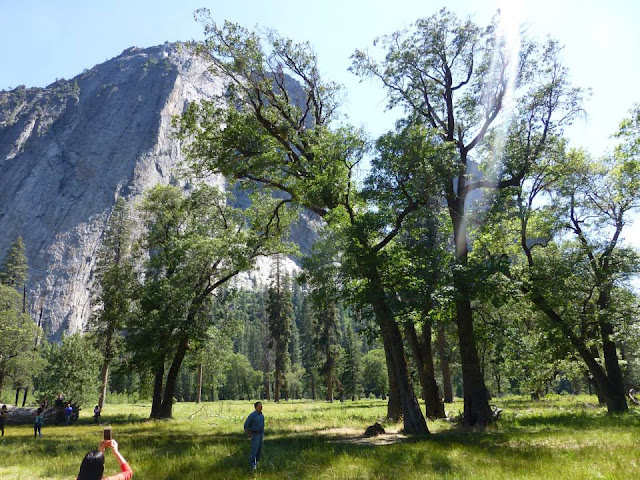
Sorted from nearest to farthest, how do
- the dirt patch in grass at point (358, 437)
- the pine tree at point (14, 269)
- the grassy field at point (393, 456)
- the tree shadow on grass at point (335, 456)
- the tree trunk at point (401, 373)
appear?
the grassy field at point (393, 456), the tree shadow on grass at point (335, 456), the dirt patch in grass at point (358, 437), the tree trunk at point (401, 373), the pine tree at point (14, 269)

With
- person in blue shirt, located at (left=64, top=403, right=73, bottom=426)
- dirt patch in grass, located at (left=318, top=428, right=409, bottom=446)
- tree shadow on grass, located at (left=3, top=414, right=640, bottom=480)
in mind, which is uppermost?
tree shadow on grass, located at (left=3, top=414, right=640, bottom=480)

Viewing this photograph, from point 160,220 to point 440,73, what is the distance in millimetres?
22323

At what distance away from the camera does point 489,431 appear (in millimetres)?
14852

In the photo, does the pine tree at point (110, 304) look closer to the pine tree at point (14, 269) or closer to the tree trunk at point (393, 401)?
the tree trunk at point (393, 401)

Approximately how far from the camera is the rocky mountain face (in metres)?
119

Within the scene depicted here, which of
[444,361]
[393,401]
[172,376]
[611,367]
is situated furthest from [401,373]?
[444,361]

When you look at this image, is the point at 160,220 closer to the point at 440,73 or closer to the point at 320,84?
the point at 320,84

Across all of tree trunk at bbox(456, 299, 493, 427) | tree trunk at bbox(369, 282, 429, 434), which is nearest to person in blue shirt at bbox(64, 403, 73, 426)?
tree trunk at bbox(369, 282, 429, 434)

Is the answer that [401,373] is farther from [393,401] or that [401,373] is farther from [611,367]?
[611,367]

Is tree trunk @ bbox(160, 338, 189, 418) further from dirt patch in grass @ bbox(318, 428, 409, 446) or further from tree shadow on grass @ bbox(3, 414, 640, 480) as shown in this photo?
dirt patch in grass @ bbox(318, 428, 409, 446)

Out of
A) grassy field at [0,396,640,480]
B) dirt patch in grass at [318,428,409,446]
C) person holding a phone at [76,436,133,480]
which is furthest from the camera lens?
dirt patch in grass at [318,428,409,446]

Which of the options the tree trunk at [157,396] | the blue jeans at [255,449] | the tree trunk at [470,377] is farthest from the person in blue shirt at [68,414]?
the tree trunk at [470,377]

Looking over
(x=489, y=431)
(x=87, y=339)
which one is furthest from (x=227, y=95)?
(x=87, y=339)

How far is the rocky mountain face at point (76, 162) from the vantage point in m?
119
